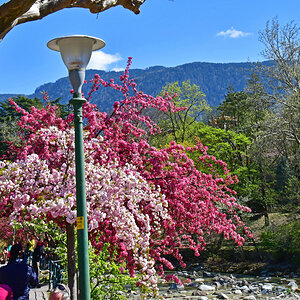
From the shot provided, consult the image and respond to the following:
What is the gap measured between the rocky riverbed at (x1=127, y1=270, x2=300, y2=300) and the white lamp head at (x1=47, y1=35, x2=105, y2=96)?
12126 millimetres

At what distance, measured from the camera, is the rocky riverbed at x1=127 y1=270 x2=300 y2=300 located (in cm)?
1591

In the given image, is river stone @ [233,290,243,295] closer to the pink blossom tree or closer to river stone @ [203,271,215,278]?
river stone @ [203,271,215,278]

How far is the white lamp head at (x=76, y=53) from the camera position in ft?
14.3

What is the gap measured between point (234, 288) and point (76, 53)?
1558 cm

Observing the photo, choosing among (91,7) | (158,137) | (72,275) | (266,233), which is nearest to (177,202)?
(72,275)

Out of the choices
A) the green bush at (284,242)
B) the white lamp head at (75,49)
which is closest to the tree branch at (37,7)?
the white lamp head at (75,49)

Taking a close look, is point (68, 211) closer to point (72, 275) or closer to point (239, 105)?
point (72, 275)

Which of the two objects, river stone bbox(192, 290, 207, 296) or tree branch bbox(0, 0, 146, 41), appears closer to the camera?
tree branch bbox(0, 0, 146, 41)

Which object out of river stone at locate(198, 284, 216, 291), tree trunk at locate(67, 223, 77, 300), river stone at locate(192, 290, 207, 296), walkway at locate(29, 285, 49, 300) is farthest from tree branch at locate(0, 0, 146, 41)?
river stone at locate(198, 284, 216, 291)

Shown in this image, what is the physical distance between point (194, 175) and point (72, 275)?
386cm

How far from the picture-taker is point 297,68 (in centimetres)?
2186

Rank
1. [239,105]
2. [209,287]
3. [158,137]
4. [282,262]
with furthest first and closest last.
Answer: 1. [239,105]
2. [158,137]
3. [282,262]
4. [209,287]

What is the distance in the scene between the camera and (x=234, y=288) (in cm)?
1759

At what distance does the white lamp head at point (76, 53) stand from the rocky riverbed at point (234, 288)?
39.8ft
